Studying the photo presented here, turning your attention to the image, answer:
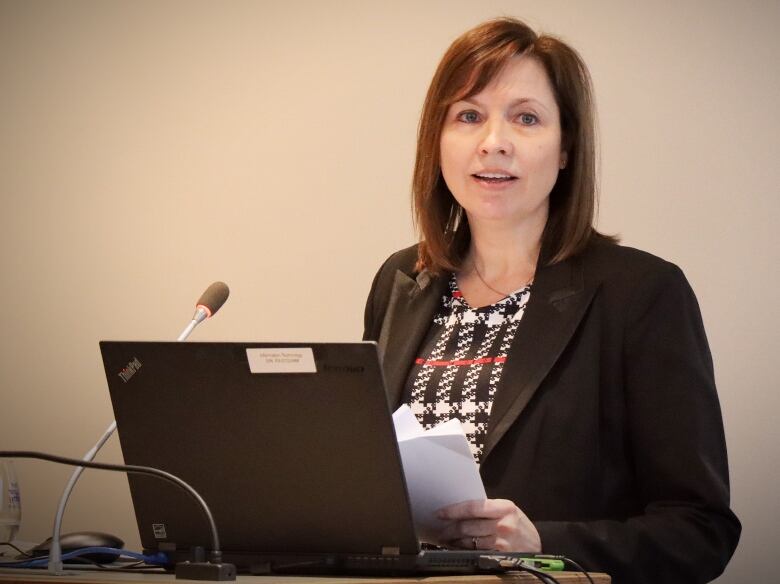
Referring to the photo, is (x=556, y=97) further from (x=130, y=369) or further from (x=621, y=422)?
(x=130, y=369)

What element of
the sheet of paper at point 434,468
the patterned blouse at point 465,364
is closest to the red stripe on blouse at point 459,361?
the patterned blouse at point 465,364

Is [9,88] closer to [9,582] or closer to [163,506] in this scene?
[163,506]

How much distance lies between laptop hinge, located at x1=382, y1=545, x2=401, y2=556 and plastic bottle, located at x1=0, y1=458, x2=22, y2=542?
0.66 meters

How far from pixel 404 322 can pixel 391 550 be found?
94cm

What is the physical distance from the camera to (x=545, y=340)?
199cm

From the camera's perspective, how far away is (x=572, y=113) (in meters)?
2.21

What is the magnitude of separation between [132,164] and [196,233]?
0.99ft

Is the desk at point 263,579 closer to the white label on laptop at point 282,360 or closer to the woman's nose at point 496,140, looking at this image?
the white label on laptop at point 282,360

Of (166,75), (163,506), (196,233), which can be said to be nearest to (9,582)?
(163,506)

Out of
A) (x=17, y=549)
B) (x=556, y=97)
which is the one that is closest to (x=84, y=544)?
(x=17, y=549)

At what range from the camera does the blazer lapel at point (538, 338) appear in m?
1.93

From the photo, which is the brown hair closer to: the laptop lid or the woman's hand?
the woman's hand

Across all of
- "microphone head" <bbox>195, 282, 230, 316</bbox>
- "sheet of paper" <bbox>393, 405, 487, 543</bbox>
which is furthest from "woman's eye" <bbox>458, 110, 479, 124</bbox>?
"sheet of paper" <bbox>393, 405, 487, 543</bbox>

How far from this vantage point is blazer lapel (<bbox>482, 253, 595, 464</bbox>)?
1932 mm
